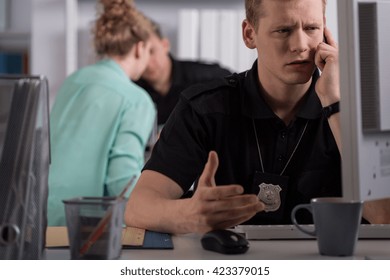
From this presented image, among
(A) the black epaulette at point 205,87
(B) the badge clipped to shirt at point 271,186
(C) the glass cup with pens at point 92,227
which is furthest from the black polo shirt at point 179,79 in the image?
(C) the glass cup with pens at point 92,227

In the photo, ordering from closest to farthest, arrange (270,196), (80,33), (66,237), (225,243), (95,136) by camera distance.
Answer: (225,243)
(66,237)
(270,196)
(95,136)
(80,33)

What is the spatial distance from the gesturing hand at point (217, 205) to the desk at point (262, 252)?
4 cm

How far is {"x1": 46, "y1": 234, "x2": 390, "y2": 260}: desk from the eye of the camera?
969 millimetres

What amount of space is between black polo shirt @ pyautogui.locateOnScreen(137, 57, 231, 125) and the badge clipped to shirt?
227 cm

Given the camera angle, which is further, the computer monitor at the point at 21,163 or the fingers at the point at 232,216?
the fingers at the point at 232,216

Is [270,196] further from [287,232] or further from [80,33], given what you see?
[80,33]

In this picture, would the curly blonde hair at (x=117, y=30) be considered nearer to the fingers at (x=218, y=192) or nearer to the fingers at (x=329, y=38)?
the fingers at (x=329, y=38)

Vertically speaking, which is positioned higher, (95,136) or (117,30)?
(117,30)

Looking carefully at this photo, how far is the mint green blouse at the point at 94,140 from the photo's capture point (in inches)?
97.0

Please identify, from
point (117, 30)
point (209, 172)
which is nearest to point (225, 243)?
point (209, 172)

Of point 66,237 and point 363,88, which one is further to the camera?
point 66,237

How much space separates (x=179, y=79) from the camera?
3879 mm

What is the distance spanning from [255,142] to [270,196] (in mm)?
137
